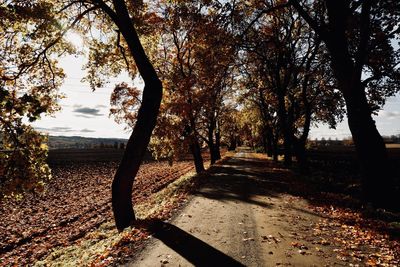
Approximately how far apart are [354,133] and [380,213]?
2930mm

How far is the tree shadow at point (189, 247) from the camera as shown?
6.93 m

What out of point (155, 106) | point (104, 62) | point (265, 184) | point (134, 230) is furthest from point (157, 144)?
point (134, 230)

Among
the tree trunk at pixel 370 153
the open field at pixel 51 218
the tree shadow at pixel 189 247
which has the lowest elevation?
the open field at pixel 51 218

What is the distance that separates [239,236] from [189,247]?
1561mm

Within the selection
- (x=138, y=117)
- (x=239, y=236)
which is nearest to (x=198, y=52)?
(x=138, y=117)

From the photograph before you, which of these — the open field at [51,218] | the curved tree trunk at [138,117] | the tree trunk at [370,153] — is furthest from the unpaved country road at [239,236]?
the open field at [51,218]

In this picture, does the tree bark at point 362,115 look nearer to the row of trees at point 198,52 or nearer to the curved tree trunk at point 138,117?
the row of trees at point 198,52

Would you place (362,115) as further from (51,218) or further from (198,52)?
(51,218)

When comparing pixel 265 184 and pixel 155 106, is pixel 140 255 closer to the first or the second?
pixel 155 106

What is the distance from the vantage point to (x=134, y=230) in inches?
371

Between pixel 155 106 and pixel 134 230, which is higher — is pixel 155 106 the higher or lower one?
the higher one

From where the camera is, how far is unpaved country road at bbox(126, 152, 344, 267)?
703 cm

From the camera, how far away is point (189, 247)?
25.7ft

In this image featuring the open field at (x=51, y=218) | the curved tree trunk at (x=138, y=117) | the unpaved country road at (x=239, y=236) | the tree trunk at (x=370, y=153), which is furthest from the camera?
the open field at (x=51, y=218)
